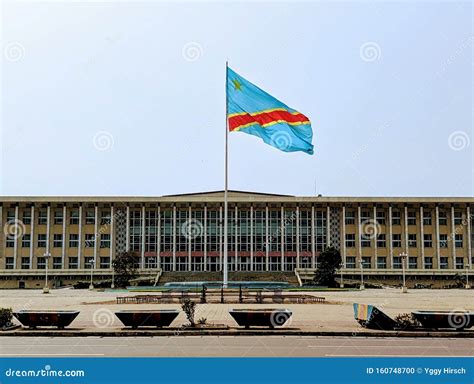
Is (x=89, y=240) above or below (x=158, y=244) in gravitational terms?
above

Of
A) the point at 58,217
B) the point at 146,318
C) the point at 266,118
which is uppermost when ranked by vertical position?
the point at 266,118

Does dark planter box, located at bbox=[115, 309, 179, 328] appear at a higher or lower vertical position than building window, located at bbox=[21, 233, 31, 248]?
lower

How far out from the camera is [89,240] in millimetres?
70375

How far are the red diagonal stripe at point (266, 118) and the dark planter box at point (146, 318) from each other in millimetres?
12879

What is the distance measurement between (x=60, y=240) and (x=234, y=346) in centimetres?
6097

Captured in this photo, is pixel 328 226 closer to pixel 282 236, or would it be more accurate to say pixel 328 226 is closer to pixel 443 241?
pixel 282 236

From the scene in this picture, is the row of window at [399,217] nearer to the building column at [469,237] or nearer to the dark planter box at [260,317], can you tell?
the building column at [469,237]

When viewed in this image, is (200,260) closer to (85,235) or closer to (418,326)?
(85,235)

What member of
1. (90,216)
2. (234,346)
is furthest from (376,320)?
(90,216)

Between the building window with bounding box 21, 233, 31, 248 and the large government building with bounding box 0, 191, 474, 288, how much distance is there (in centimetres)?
12

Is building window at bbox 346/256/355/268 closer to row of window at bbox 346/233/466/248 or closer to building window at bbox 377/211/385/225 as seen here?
row of window at bbox 346/233/466/248

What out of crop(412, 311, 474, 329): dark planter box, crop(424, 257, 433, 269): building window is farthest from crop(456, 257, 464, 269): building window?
crop(412, 311, 474, 329): dark planter box

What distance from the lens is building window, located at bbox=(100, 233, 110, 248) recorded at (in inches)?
2766

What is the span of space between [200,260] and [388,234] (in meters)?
23.3
